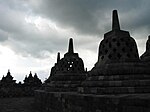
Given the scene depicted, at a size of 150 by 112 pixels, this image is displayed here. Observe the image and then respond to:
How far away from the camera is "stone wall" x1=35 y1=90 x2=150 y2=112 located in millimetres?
5566

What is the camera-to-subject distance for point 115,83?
7969 mm

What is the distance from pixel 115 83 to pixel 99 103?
1.34 m

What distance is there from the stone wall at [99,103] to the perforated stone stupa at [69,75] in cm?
215

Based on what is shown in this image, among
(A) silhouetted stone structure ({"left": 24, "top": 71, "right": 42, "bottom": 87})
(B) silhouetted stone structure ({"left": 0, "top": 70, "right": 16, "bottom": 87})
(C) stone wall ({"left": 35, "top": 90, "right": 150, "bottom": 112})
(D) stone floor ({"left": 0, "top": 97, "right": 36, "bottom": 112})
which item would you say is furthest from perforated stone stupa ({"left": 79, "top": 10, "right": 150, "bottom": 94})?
(A) silhouetted stone structure ({"left": 24, "top": 71, "right": 42, "bottom": 87})

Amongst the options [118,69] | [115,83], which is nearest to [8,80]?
[118,69]

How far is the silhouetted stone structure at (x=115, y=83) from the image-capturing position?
20.6ft

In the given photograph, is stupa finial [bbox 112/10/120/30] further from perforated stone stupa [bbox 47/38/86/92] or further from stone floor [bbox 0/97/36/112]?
stone floor [bbox 0/97/36/112]

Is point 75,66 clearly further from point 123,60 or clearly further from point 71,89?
point 123,60

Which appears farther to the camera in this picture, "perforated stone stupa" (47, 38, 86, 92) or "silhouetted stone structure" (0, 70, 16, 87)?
"silhouetted stone structure" (0, 70, 16, 87)

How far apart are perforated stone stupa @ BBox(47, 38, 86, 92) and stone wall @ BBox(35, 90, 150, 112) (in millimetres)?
2155

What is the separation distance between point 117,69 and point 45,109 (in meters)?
7.62

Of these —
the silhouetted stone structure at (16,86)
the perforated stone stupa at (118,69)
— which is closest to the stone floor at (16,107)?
the perforated stone stupa at (118,69)

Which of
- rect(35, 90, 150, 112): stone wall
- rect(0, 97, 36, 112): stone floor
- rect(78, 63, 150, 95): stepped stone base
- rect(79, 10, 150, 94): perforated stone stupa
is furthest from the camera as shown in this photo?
rect(0, 97, 36, 112): stone floor

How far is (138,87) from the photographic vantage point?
7.63 meters
